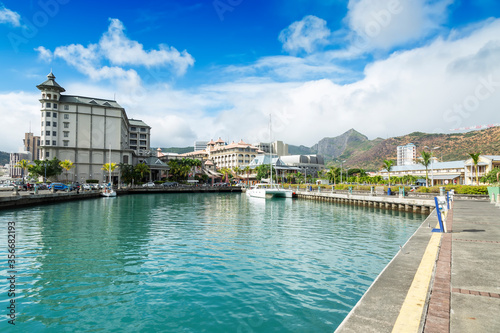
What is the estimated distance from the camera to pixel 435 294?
20.1 ft

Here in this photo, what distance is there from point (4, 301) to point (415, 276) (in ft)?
40.0

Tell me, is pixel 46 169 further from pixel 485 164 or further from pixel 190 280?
pixel 485 164

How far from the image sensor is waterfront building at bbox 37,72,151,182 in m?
98.3

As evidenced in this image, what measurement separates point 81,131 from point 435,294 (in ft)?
380

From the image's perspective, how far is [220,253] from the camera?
632 inches

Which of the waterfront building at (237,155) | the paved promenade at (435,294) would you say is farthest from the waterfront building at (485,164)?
the waterfront building at (237,155)

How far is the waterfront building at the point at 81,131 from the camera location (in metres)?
98.3

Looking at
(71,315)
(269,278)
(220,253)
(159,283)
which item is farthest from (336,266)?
(71,315)

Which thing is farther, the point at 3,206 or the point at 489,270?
the point at 3,206

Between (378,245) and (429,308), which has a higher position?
(429,308)

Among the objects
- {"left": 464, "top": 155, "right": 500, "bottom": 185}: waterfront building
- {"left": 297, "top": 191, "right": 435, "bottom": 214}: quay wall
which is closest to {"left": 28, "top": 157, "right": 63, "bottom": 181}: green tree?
{"left": 297, "top": 191, "right": 435, "bottom": 214}: quay wall

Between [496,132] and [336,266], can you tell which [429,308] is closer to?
[336,266]

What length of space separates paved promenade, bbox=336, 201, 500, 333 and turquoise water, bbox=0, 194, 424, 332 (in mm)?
2279

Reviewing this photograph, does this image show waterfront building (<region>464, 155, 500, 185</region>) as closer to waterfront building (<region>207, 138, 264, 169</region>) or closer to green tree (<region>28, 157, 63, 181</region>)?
waterfront building (<region>207, 138, 264, 169</region>)
